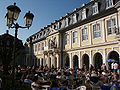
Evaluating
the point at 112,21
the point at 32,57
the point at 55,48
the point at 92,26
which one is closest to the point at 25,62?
the point at 32,57

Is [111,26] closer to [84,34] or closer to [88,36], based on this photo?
[88,36]

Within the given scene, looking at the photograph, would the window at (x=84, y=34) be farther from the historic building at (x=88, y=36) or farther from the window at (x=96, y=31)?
the window at (x=96, y=31)

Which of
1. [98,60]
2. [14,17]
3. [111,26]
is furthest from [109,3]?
[14,17]

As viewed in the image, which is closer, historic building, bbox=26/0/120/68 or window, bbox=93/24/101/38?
historic building, bbox=26/0/120/68

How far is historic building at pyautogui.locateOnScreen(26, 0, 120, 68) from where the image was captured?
52.4 feet

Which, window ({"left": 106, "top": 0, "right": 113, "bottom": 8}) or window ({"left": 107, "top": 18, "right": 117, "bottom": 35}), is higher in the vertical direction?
window ({"left": 106, "top": 0, "right": 113, "bottom": 8})

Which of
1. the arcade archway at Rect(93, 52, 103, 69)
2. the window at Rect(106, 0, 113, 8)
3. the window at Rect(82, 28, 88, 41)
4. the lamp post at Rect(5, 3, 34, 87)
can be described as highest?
the window at Rect(106, 0, 113, 8)

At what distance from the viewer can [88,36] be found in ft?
62.8

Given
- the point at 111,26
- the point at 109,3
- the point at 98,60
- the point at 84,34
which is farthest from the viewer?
the point at 84,34

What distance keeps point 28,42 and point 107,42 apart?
30314mm

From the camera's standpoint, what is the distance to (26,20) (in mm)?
6703

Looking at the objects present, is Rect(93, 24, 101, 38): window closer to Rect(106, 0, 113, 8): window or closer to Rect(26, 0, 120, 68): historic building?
Rect(26, 0, 120, 68): historic building

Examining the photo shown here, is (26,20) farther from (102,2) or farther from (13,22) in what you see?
(102,2)

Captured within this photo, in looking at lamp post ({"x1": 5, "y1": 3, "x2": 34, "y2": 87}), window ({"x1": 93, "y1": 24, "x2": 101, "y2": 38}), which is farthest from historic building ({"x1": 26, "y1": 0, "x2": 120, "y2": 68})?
lamp post ({"x1": 5, "y1": 3, "x2": 34, "y2": 87})
